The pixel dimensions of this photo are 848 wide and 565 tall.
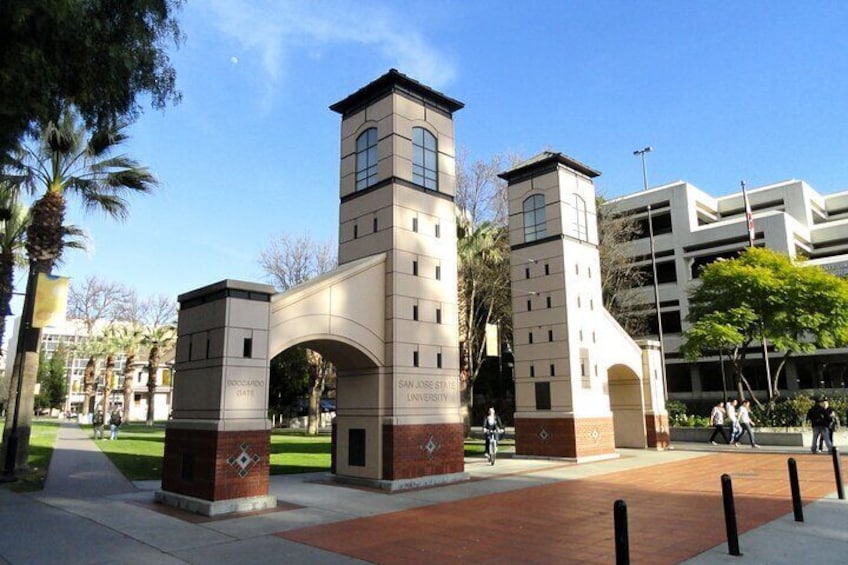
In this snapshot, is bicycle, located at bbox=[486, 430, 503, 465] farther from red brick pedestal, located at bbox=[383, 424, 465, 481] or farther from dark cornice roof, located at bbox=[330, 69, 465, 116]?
dark cornice roof, located at bbox=[330, 69, 465, 116]

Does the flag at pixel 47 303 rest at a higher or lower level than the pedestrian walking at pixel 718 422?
higher

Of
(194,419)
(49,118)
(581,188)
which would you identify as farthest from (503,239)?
(49,118)

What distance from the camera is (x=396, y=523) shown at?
33.9 ft

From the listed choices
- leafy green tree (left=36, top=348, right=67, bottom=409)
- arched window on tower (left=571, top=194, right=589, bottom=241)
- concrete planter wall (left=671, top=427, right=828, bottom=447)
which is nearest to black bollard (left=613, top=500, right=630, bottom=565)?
arched window on tower (left=571, top=194, right=589, bottom=241)

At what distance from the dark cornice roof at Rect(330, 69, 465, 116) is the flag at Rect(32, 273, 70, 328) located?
29.9 feet

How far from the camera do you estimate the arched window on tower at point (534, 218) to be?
903 inches

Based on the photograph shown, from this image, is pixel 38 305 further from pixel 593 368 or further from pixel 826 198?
pixel 826 198

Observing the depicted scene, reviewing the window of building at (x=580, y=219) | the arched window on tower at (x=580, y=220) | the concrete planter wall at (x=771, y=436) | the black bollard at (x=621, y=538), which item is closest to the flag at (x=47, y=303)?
the black bollard at (x=621, y=538)

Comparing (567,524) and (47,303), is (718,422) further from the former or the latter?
(47,303)

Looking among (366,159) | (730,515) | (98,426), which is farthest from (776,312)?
(98,426)

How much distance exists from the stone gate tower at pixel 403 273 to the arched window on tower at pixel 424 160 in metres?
0.03

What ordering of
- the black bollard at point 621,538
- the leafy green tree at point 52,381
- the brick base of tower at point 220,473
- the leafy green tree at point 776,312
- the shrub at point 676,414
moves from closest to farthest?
the black bollard at point 621,538 < the brick base of tower at point 220,473 < the leafy green tree at point 776,312 < the shrub at point 676,414 < the leafy green tree at point 52,381

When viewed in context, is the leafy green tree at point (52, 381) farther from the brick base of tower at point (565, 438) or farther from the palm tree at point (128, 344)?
the brick base of tower at point (565, 438)

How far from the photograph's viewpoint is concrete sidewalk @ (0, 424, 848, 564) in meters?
8.09
